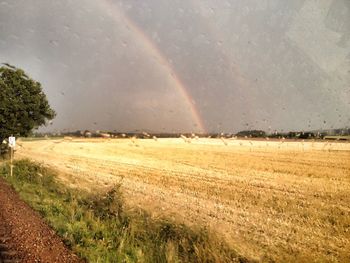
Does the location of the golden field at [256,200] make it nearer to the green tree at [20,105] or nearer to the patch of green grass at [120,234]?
the patch of green grass at [120,234]

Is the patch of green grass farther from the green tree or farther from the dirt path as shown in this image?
the green tree

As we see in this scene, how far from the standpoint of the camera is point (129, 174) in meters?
27.7

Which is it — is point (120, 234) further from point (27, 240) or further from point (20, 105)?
point (20, 105)

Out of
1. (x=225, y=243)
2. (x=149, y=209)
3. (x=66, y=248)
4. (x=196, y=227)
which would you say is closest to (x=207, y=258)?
(x=225, y=243)

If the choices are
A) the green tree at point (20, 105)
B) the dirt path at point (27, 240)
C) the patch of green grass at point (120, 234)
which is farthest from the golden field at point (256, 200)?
the green tree at point (20, 105)

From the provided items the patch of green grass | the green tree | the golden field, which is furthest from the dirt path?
the green tree

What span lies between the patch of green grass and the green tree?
31.2 m

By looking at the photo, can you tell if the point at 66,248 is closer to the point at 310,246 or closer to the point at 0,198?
the point at 310,246

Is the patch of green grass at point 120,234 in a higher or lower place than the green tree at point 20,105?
lower

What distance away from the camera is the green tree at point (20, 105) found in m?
45.2

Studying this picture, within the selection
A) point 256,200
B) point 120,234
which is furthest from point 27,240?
point 256,200

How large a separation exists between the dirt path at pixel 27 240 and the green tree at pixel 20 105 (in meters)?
32.9

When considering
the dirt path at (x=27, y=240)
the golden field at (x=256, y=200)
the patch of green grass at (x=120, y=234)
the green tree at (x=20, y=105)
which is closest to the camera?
the dirt path at (x=27, y=240)

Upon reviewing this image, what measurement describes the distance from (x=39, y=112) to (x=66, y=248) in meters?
40.9
